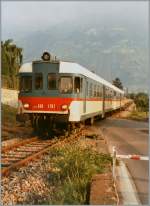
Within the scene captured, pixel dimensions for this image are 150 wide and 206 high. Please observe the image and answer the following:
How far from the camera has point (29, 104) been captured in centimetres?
1435

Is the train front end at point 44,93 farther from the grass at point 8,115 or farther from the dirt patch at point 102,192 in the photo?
the dirt patch at point 102,192

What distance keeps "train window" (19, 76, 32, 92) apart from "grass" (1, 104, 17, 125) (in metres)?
4.82

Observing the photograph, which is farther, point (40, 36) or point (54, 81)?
point (54, 81)

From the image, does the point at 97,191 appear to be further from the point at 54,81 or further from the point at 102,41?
the point at 54,81

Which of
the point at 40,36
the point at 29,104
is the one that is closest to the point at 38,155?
the point at 40,36

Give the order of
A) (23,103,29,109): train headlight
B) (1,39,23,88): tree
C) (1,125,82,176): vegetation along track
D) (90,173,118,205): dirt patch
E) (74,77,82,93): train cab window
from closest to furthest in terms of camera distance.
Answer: (90,173,118,205): dirt patch, (1,125,82,176): vegetation along track, (23,103,29,109): train headlight, (74,77,82,93): train cab window, (1,39,23,88): tree

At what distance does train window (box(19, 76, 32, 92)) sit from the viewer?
1470 cm

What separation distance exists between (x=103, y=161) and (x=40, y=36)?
8.63 ft

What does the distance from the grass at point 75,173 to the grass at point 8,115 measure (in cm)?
981

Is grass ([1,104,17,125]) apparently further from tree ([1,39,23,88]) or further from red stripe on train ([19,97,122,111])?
red stripe on train ([19,97,122,111])

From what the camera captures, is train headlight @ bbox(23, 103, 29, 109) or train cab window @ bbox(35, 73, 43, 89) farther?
train cab window @ bbox(35, 73, 43, 89)

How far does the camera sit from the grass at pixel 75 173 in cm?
687

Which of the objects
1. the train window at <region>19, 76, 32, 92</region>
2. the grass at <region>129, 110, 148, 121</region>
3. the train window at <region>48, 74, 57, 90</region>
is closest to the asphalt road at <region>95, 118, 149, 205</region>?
the train window at <region>48, 74, 57, 90</region>

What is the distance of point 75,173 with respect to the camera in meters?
8.14
